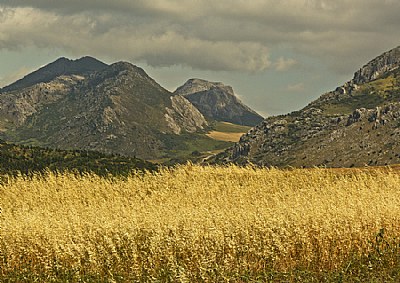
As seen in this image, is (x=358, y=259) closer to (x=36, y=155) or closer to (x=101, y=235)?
(x=101, y=235)

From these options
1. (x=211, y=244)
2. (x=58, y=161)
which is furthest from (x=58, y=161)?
(x=211, y=244)

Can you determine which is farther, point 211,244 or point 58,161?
point 58,161

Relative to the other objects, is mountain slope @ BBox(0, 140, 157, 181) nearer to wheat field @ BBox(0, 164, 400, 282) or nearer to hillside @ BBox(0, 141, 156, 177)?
hillside @ BBox(0, 141, 156, 177)

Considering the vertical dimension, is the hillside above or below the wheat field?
above

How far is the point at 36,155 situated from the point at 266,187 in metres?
48.5

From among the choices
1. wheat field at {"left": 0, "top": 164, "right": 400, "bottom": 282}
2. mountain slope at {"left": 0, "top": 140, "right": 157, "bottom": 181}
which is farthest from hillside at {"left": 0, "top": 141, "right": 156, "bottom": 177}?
wheat field at {"left": 0, "top": 164, "right": 400, "bottom": 282}

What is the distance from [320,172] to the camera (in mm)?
27250

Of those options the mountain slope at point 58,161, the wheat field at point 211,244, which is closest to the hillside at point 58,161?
the mountain slope at point 58,161

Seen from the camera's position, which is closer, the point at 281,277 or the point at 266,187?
the point at 281,277

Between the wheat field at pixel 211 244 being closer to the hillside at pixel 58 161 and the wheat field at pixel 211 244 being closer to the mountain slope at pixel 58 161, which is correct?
the mountain slope at pixel 58 161

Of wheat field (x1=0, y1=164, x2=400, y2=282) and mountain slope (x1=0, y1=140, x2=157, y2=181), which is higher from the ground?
mountain slope (x1=0, y1=140, x2=157, y2=181)

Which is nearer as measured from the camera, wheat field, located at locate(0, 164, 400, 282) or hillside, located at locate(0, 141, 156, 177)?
wheat field, located at locate(0, 164, 400, 282)

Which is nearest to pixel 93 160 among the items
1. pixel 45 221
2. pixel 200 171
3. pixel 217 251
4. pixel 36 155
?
pixel 36 155

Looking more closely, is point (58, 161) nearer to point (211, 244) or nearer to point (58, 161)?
point (58, 161)
